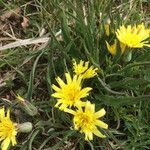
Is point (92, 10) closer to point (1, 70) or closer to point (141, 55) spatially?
point (141, 55)

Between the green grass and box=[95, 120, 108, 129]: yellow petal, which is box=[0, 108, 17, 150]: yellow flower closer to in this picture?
the green grass

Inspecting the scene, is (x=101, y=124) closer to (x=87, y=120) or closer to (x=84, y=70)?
(x=87, y=120)

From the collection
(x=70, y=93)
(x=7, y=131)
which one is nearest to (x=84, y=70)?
(x=70, y=93)

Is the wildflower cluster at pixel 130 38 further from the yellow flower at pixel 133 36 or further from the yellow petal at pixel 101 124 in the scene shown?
the yellow petal at pixel 101 124

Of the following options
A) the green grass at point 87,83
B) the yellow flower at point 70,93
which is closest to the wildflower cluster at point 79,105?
the yellow flower at point 70,93

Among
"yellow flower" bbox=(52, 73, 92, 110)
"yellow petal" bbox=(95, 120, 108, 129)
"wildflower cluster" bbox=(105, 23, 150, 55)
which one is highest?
"wildflower cluster" bbox=(105, 23, 150, 55)

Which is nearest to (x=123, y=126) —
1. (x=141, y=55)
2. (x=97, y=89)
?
(x=97, y=89)

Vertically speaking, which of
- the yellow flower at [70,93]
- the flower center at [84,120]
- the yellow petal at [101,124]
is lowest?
the yellow petal at [101,124]

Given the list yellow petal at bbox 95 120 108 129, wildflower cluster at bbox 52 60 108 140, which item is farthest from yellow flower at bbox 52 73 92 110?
yellow petal at bbox 95 120 108 129
